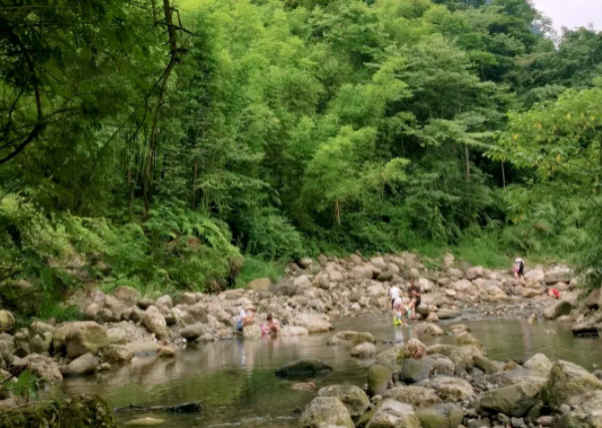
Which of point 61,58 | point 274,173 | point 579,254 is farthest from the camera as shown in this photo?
point 274,173

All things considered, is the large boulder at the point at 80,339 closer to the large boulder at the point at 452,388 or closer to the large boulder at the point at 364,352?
the large boulder at the point at 364,352

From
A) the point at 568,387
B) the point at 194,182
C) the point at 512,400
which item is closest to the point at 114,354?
the point at 512,400

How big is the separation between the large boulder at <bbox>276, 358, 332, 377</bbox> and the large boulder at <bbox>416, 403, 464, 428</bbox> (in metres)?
2.68

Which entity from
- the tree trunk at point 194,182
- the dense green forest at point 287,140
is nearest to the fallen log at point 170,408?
the dense green forest at point 287,140

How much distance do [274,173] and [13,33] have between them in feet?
64.7

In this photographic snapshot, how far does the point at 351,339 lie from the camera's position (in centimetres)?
1090

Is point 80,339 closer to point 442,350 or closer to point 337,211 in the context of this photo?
point 442,350

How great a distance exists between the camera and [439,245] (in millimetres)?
24047

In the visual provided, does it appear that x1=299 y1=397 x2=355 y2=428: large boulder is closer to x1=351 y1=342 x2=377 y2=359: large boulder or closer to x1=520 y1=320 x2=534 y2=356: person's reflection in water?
x1=351 y1=342 x2=377 y2=359: large boulder

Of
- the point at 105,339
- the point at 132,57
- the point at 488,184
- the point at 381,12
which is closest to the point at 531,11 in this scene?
the point at 381,12

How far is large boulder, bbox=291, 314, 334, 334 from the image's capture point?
1294cm

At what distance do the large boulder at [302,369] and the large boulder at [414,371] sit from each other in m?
1.28

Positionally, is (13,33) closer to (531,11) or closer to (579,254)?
(579,254)

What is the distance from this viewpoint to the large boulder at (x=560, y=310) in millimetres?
12705
